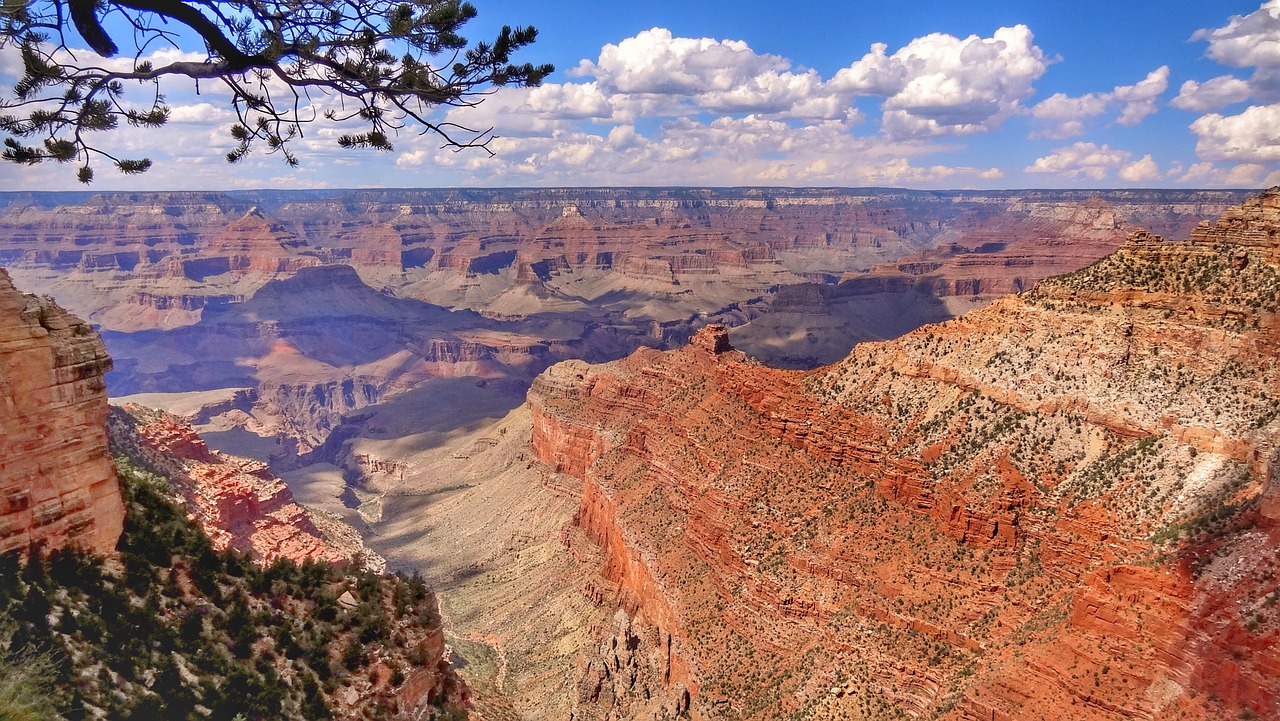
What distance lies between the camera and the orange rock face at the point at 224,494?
45.7 metres

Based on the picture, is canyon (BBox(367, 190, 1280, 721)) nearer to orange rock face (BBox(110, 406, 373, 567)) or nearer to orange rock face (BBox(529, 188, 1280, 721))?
orange rock face (BBox(529, 188, 1280, 721))

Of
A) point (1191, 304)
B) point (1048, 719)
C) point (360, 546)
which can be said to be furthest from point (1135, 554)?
point (360, 546)

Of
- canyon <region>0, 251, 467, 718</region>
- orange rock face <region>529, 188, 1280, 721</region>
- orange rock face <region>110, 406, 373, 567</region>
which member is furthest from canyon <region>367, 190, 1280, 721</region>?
canyon <region>0, 251, 467, 718</region>

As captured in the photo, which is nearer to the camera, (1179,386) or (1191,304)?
(1179,386)

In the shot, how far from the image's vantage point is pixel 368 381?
516 feet

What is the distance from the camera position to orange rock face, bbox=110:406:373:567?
45719 mm

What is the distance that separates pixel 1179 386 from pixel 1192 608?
14.0m

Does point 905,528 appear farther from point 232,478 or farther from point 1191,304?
point 232,478

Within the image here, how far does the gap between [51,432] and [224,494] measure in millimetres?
35917

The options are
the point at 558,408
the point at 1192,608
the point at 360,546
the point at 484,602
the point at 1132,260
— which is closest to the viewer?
the point at 1192,608

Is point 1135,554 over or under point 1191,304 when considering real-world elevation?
under

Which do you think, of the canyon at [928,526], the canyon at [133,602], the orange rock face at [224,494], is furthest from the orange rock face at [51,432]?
the orange rock face at [224,494]

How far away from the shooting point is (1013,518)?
30844 mm

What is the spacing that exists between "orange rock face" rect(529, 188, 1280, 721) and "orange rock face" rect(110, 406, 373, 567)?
2198 cm
